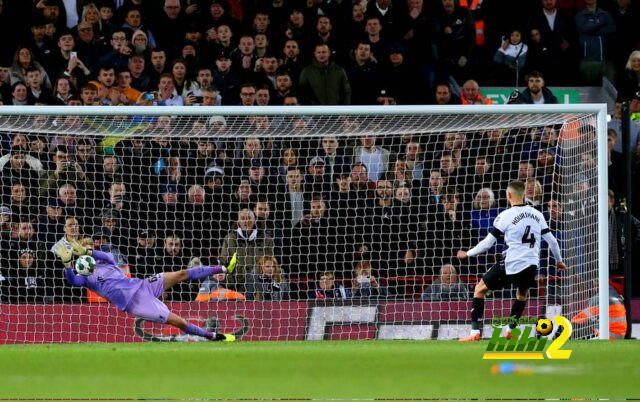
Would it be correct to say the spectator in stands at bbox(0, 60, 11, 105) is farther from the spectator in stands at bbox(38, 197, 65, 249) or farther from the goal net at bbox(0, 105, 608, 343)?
the spectator in stands at bbox(38, 197, 65, 249)

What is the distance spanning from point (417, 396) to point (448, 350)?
223 cm

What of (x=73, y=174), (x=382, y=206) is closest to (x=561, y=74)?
(x=382, y=206)

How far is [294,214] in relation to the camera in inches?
536

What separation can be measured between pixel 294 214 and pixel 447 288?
1762 millimetres

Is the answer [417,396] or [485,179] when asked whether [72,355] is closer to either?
[417,396]

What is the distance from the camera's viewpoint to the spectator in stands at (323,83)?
50.0 feet

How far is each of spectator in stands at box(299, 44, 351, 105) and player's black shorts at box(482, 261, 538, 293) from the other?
3802mm

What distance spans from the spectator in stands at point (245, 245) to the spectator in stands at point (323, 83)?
2410 millimetres

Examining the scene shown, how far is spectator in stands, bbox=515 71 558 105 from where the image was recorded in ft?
49.5

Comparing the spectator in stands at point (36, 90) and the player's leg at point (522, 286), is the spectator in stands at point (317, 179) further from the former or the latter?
the spectator in stands at point (36, 90)

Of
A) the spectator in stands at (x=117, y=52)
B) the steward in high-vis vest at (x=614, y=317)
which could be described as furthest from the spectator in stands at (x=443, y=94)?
the spectator in stands at (x=117, y=52)

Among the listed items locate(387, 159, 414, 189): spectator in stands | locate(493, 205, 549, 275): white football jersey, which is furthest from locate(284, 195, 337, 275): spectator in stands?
locate(493, 205, 549, 275): white football jersey

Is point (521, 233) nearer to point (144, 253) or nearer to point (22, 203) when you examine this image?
point (144, 253)

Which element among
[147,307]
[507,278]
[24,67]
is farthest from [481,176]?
[24,67]
